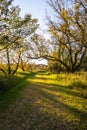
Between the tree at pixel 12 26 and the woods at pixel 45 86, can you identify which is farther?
the tree at pixel 12 26

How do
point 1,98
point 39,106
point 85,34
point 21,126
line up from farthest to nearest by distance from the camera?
1. point 85,34
2. point 1,98
3. point 39,106
4. point 21,126

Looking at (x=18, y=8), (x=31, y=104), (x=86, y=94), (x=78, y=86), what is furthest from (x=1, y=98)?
(x=18, y=8)

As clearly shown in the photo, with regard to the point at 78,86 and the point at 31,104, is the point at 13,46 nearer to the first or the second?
the point at 78,86

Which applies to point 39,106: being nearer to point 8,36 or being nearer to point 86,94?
point 86,94

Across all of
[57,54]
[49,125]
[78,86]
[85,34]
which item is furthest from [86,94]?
[57,54]

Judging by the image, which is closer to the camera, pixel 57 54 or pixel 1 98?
pixel 1 98

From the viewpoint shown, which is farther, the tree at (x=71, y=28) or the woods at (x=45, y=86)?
the tree at (x=71, y=28)

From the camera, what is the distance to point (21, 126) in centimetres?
1028

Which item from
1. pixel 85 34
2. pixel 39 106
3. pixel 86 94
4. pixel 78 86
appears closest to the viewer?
pixel 39 106

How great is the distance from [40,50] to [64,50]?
26.0 feet

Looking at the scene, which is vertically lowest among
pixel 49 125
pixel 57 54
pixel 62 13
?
pixel 49 125

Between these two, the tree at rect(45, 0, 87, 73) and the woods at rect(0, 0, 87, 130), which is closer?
the woods at rect(0, 0, 87, 130)

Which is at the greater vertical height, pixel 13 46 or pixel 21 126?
pixel 13 46

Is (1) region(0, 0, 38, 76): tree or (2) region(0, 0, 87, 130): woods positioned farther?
(1) region(0, 0, 38, 76): tree
